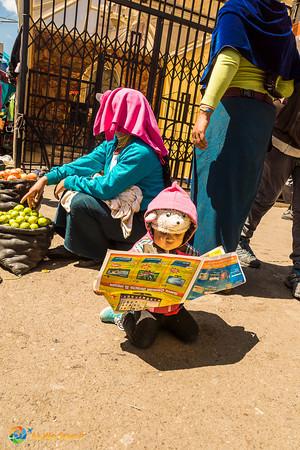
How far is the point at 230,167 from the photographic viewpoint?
8.72 feet

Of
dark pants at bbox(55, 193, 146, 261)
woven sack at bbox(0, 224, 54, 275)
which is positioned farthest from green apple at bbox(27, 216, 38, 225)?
dark pants at bbox(55, 193, 146, 261)

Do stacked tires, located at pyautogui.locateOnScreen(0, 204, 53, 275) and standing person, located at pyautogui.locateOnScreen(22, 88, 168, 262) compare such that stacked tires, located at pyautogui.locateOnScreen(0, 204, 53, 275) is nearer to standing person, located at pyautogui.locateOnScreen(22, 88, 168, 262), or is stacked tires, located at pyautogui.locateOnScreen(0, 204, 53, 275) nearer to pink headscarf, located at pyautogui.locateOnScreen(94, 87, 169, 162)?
standing person, located at pyautogui.locateOnScreen(22, 88, 168, 262)

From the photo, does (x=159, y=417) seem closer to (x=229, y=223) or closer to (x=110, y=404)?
(x=110, y=404)

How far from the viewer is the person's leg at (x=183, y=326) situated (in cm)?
217

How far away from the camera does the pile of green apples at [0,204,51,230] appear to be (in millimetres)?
2878

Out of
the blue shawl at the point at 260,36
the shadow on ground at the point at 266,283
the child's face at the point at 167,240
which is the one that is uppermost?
the blue shawl at the point at 260,36

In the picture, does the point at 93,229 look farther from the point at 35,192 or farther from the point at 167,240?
the point at 167,240

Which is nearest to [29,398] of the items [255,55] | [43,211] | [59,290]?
[59,290]

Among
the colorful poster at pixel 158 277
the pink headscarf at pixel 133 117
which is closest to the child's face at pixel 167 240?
the colorful poster at pixel 158 277

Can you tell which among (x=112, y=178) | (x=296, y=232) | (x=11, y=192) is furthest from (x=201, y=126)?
(x=11, y=192)

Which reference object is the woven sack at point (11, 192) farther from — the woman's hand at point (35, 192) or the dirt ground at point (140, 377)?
the dirt ground at point (140, 377)

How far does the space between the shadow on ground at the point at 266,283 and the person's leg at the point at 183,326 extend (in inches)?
33.5

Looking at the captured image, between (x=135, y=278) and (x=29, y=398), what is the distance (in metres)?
0.63

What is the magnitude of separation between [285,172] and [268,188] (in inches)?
7.2
